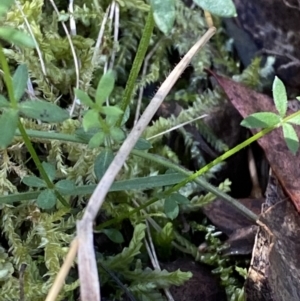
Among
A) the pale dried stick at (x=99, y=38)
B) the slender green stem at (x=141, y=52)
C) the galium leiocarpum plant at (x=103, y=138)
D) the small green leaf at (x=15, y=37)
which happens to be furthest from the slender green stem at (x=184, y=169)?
the pale dried stick at (x=99, y=38)

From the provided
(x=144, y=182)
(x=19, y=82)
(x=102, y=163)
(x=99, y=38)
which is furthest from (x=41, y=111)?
(x=99, y=38)

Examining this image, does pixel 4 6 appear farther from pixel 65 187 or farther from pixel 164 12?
pixel 65 187

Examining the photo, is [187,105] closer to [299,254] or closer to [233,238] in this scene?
[233,238]

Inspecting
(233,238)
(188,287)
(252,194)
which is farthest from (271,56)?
(188,287)

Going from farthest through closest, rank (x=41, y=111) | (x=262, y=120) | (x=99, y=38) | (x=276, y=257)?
(x=99, y=38), (x=276, y=257), (x=262, y=120), (x=41, y=111)

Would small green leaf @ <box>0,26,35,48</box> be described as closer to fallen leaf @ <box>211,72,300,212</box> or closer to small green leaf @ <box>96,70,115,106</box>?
small green leaf @ <box>96,70,115,106</box>

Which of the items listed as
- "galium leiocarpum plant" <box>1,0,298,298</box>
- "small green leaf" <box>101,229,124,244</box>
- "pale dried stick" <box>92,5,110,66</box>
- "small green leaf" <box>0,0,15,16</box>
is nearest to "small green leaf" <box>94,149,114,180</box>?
"galium leiocarpum plant" <box>1,0,298,298</box>
